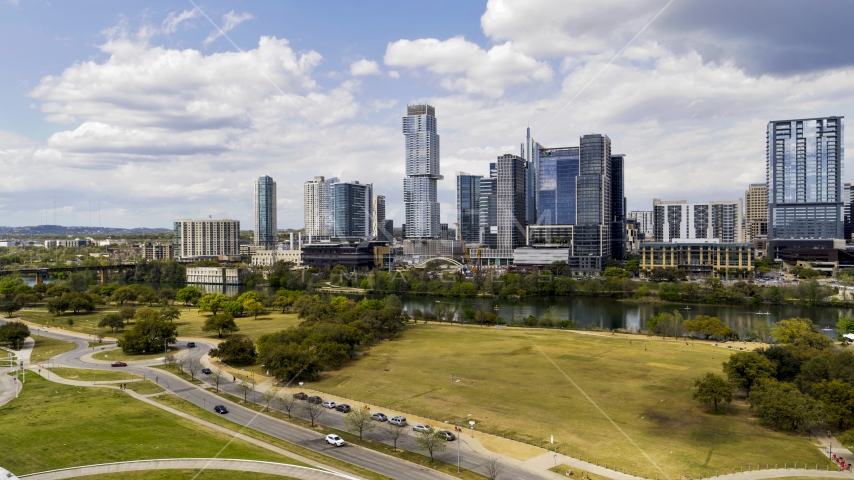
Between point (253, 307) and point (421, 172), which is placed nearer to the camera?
point (253, 307)

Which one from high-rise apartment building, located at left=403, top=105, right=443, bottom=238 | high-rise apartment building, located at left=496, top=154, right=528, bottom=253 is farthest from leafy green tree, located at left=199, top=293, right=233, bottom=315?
high-rise apartment building, located at left=403, top=105, right=443, bottom=238

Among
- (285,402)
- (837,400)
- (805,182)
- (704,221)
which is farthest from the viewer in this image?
(704,221)

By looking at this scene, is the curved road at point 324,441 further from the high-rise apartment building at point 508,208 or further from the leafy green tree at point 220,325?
the high-rise apartment building at point 508,208

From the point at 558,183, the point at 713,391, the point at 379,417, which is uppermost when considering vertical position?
the point at 558,183

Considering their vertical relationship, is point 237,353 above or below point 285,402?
above

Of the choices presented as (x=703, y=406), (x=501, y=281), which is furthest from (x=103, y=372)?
(x=501, y=281)

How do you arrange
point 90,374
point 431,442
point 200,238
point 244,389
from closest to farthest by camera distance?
1. point 431,442
2. point 244,389
3. point 90,374
4. point 200,238

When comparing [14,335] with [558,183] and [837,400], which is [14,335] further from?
[558,183]

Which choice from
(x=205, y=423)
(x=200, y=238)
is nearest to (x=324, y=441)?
(x=205, y=423)

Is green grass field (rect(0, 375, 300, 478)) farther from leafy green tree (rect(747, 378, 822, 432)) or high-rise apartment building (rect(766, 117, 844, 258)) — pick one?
high-rise apartment building (rect(766, 117, 844, 258))
